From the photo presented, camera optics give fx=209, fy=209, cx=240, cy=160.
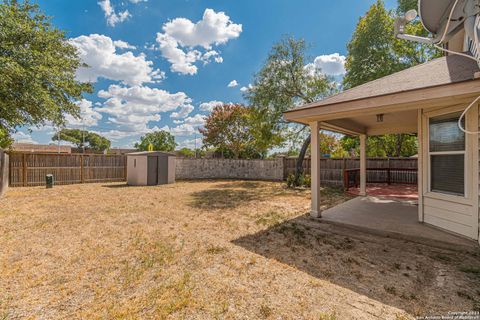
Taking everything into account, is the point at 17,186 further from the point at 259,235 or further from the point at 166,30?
the point at 259,235

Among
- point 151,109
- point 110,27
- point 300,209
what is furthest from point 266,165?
point 151,109

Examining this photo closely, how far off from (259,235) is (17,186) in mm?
11729

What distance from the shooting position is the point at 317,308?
77.7 inches

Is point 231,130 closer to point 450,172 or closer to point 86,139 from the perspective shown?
point 450,172

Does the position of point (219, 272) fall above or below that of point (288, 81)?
below

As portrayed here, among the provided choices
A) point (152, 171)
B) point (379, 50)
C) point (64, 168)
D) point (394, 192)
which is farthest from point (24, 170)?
point (379, 50)

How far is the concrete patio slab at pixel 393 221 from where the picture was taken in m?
3.43

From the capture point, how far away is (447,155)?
3.82m

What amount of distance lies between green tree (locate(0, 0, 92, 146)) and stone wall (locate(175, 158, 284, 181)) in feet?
22.6

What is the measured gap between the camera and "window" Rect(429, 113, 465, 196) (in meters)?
3.60

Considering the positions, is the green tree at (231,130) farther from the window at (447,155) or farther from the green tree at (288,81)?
the window at (447,155)

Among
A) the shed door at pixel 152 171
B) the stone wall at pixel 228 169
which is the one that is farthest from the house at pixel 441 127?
the stone wall at pixel 228 169

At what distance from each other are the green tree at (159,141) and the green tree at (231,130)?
63.3ft

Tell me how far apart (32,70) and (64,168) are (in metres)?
5.01
